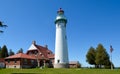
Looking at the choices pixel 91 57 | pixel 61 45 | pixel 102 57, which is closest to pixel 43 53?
pixel 61 45

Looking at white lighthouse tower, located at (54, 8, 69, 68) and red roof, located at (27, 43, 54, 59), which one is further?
red roof, located at (27, 43, 54, 59)

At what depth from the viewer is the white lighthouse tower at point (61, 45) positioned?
53469 millimetres

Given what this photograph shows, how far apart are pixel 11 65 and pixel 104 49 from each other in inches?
1135

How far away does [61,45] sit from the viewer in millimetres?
53781

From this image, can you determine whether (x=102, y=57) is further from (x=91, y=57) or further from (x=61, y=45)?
(x=61, y=45)

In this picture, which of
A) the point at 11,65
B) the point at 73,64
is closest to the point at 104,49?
the point at 73,64

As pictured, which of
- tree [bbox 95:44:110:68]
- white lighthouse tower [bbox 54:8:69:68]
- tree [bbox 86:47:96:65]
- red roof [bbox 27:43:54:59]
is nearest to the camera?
white lighthouse tower [bbox 54:8:69:68]

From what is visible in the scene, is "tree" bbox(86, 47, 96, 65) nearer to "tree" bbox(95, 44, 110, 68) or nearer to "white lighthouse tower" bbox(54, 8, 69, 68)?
"tree" bbox(95, 44, 110, 68)

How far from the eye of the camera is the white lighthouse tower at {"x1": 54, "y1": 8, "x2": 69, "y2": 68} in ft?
175

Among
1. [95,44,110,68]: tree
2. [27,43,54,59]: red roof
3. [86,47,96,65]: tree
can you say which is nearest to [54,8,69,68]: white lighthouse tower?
[27,43,54,59]: red roof

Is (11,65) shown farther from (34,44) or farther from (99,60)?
(99,60)

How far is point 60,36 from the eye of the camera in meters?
54.6

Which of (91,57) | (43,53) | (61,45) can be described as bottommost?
(91,57)

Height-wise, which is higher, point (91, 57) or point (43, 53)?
point (43, 53)
